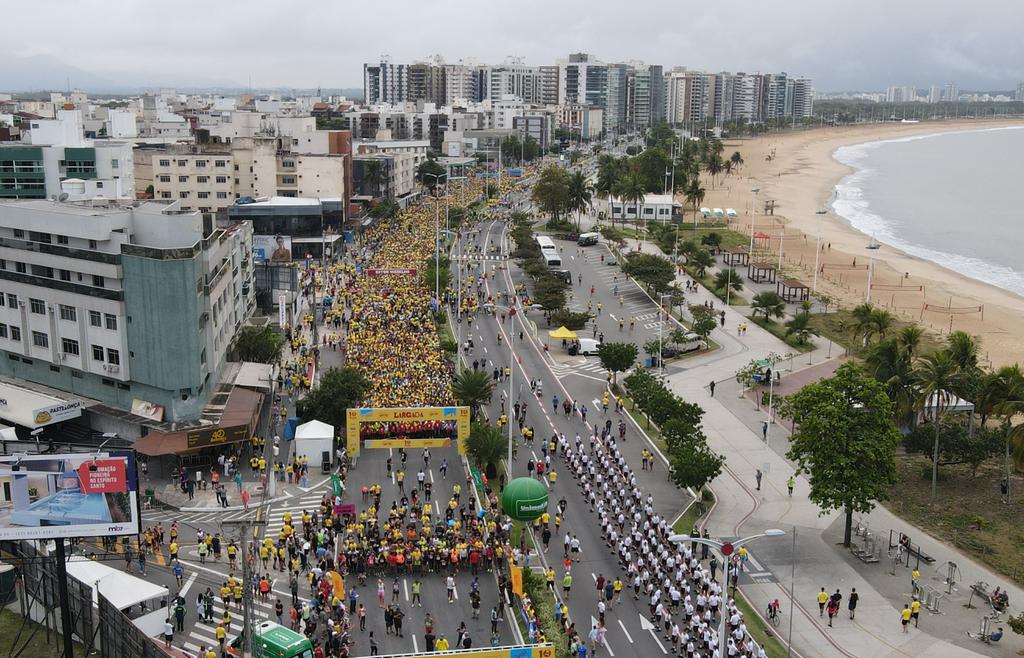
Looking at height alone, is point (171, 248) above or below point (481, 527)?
above

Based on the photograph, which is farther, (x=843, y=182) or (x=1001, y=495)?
(x=843, y=182)

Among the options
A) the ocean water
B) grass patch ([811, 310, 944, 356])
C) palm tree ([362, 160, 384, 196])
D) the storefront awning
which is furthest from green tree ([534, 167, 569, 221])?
the storefront awning

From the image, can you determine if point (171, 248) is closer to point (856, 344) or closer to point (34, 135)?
point (856, 344)

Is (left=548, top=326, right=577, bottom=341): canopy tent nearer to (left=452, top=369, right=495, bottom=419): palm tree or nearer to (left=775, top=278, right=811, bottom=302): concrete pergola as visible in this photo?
(left=452, top=369, right=495, bottom=419): palm tree

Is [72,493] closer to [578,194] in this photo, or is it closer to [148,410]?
[148,410]

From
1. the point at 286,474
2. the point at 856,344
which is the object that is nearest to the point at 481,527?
the point at 286,474

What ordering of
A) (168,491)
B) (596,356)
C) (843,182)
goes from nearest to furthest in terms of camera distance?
(168,491)
(596,356)
(843,182)

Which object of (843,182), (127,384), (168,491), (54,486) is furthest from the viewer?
(843,182)

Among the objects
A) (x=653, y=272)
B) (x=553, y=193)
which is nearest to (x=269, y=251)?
(x=653, y=272)
